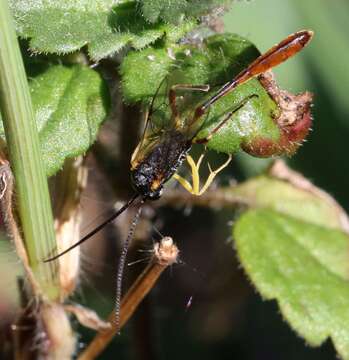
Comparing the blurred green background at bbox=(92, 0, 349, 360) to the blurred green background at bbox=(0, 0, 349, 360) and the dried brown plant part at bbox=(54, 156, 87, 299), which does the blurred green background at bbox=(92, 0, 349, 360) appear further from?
the dried brown plant part at bbox=(54, 156, 87, 299)

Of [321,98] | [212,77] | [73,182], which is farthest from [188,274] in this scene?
[212,77]

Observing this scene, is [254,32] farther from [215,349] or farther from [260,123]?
[260,123]

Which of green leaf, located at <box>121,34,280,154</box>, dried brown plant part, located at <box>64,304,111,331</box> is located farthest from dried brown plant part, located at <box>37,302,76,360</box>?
green leaf, located at <box>121,34,280,154</box>

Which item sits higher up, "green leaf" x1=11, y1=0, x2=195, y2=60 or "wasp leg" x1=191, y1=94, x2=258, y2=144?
"green leaf" x1=11, y1=0, x2=195, y2=60

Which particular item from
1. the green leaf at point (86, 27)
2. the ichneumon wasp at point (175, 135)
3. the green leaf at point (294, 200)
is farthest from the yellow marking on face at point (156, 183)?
the green leaf at point (294, 200)

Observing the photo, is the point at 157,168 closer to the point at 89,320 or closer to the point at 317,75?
the point at 89,320

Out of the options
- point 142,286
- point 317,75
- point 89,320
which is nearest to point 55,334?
point 89,320
